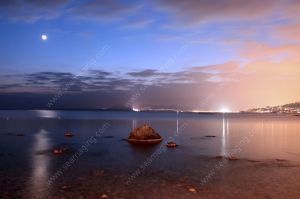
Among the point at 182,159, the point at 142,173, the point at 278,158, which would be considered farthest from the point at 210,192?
the point at 278,158

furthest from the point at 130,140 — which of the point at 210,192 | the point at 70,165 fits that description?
the point at 210,192

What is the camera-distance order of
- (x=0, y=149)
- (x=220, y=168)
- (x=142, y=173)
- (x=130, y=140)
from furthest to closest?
1. (x=130, y=140)
2. (x=0, y=149)
3. (x=220, y=168)
4. (x=142, y=173)

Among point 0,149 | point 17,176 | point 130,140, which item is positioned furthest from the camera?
point 130,140

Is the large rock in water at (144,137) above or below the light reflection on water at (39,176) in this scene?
above

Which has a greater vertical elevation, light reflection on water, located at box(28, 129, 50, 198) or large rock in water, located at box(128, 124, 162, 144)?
large rock in water, located at box(128, 124, 162, 144)

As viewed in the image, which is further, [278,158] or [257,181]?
[278,158]

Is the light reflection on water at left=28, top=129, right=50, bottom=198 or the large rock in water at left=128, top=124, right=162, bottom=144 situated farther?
the large rock in water at left=128, top=124, right=162, bottom=144

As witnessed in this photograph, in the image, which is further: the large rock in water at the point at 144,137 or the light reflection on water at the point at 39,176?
the large rock in water at the point at 144,137

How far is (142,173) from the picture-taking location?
96.7 ft

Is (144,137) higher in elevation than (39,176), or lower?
higher

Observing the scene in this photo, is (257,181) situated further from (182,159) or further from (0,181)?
(0,181)

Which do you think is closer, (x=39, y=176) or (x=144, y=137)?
(x=39, y=176)

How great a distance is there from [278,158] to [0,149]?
40191 mm

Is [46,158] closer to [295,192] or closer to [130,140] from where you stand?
[130,140]
